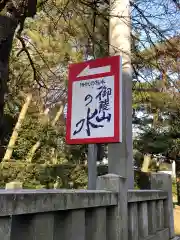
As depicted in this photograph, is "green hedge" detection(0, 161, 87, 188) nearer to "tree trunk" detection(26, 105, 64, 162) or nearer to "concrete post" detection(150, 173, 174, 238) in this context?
"tree trunk" detection(26, 105, 64, 162)

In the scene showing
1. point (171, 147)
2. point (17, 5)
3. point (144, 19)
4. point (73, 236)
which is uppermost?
point (144, 19)

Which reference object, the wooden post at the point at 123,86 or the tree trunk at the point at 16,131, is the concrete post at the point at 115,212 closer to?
the wooden post at the point at 123,86

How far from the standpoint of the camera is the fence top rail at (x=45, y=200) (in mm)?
2227

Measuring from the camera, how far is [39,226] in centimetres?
267

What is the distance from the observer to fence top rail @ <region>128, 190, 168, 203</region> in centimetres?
468

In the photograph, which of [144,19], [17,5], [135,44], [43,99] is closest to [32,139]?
[43,99]

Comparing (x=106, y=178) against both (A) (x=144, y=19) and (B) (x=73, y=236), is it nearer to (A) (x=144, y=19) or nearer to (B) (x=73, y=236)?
(B) (x=73, y=236)

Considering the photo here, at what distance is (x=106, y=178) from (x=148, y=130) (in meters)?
15.9

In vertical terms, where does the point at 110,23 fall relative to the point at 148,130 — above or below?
above

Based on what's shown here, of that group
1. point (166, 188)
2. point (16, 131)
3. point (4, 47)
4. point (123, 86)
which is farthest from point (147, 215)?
point (16, 131)

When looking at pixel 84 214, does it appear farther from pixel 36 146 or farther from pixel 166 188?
pixel 36 146

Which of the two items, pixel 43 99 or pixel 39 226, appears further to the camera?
pixel 43 99

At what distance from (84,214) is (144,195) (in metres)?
2.18

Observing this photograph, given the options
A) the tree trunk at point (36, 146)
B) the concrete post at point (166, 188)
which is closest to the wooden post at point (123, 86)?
the concrete post at point (166, 188)
